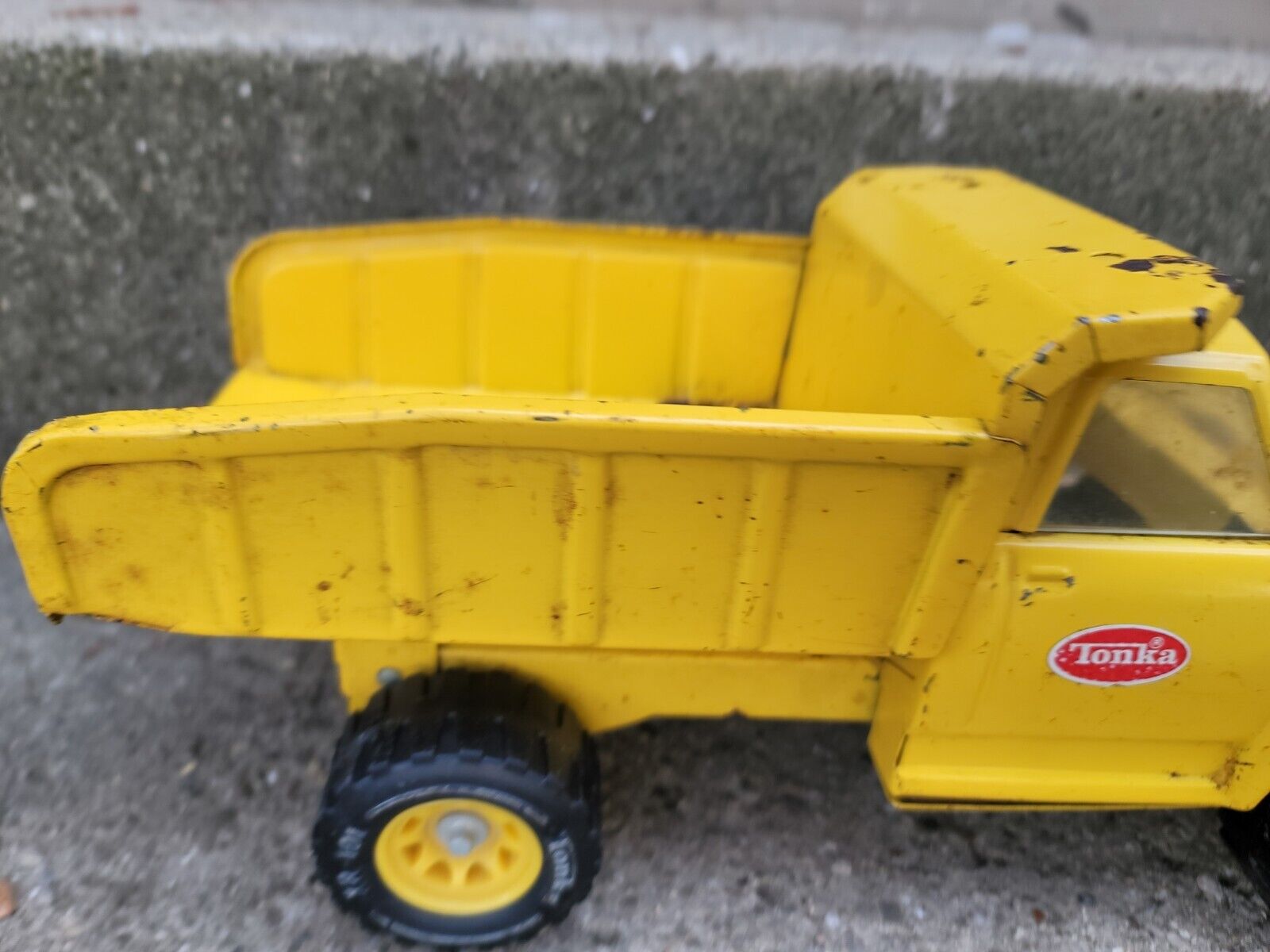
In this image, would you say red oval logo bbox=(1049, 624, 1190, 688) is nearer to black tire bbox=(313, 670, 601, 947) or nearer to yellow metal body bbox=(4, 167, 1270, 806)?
yellow metal body bbox=(4, 167, 1270, 806)

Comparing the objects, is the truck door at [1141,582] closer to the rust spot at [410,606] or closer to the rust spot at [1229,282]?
the rust spot at [1229,282]

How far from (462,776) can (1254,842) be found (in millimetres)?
2003

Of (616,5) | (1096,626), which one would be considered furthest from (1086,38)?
(1096,626)

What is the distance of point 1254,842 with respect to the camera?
2342 mm

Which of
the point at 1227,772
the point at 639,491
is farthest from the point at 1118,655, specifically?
the point at 639,491

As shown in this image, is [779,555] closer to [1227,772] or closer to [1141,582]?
[1141,582]

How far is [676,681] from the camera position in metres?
2.11

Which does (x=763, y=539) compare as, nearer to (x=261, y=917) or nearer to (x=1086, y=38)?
(x=261, y=917)

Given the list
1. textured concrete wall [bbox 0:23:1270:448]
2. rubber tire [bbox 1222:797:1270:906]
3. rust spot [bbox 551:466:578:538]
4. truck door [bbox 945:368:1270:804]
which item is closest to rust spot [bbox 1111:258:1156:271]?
truck door [bbox 945:368:1270:804]

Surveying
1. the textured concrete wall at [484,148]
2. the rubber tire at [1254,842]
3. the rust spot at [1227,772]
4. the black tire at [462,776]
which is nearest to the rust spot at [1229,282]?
the rust spot at [1227,772]

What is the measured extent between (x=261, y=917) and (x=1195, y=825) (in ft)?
8.30

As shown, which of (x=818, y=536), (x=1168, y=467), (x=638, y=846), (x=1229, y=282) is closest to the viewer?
(x=1229, y=282)

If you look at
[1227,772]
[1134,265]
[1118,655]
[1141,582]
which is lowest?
[1227,772]

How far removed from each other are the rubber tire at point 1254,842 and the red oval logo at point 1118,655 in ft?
2.35
